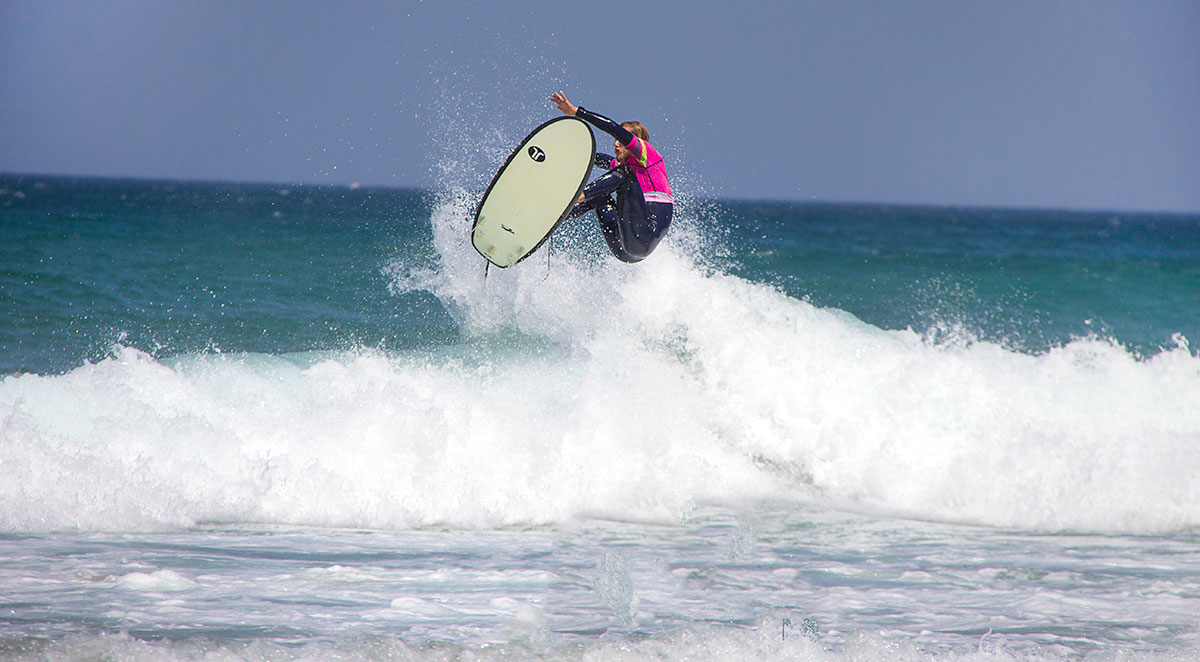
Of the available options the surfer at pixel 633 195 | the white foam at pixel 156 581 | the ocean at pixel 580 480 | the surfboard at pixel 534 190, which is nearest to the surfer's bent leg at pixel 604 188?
the surfer at pixel 633 195

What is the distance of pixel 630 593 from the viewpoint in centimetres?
495

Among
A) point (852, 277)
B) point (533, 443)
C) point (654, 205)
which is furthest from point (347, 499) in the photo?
point (852, 277)

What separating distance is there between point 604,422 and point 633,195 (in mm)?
1987

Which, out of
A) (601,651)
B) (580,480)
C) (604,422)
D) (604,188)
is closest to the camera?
(601,651)

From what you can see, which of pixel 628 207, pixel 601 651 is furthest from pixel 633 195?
pixel 601 651

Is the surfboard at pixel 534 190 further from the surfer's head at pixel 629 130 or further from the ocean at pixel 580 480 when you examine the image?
the ocean at pixel 580 480

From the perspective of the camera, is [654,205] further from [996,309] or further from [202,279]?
[996,309]

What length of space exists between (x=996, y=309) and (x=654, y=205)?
1191cm

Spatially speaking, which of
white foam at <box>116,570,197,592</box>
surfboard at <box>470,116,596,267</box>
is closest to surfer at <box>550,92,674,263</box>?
surfboard at <box>470,116,596,267</box>

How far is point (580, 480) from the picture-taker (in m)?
7.07

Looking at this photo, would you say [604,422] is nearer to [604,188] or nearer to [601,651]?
[604,188]

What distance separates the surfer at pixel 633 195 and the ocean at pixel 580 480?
1.32 metres

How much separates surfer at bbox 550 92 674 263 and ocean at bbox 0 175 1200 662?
51.8 inches

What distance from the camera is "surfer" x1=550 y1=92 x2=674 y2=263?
22.0 ft
